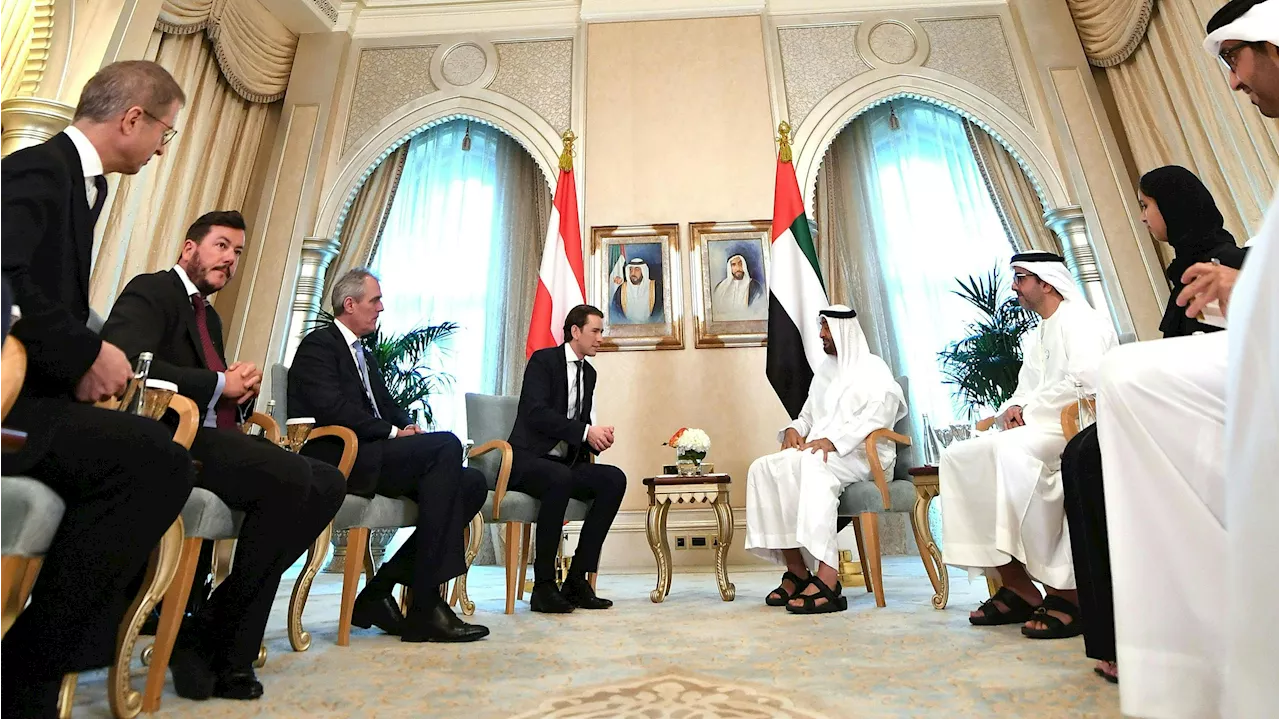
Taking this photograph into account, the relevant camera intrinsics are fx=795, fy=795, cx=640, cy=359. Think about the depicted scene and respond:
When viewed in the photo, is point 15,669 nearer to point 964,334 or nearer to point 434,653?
point 434,653

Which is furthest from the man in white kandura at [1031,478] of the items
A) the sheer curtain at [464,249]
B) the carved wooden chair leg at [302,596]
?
the sheer curtain at [464,249]

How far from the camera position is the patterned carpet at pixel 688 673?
1.66 m

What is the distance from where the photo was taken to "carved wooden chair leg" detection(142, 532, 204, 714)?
5.54ft

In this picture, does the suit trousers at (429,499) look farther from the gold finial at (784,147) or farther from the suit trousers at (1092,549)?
the gold finial at (784,147)

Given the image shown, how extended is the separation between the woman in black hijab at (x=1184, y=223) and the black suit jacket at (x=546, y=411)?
2403 mm

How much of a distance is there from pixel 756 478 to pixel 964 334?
327 centimetres

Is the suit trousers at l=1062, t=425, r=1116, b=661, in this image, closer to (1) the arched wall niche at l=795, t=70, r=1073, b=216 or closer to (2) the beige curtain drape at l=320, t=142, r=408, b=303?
(1) the arched wall niche at l=795, t=70, r=1073, b=216

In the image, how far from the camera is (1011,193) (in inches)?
249

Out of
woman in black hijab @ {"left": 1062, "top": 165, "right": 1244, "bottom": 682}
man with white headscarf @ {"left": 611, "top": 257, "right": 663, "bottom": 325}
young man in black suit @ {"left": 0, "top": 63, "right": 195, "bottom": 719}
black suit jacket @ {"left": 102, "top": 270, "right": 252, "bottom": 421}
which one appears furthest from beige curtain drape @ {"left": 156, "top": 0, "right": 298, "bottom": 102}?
woman in black hijab @ {"left": 1062, "top": 165, "right": 1244, "bottom": 682}

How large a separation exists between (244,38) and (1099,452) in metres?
6.23

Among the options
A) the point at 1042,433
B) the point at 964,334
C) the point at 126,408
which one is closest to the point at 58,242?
the point at 126,408

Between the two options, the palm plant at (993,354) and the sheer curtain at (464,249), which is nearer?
the palm plant at (993,354)

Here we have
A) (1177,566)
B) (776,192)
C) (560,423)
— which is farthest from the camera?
(776,192)

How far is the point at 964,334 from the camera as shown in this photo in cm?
625
